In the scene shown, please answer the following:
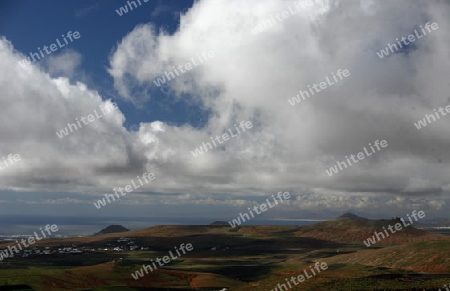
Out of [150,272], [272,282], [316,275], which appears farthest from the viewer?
[150,272]

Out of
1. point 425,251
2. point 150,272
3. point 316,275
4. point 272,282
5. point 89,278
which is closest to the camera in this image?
point 272,282

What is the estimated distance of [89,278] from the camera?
133000 mm

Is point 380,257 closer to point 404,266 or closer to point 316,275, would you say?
point 404,266

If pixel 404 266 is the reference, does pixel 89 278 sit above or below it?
above

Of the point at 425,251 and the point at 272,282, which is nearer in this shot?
the point at 272,282

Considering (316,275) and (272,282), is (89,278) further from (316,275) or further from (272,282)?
(316,275)

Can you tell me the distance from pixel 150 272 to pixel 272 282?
56532 millimetres

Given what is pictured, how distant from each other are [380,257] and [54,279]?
4976 inches

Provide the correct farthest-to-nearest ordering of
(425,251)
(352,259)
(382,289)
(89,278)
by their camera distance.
A: 1. (352,259)
2. (425,251)
3. (89,278)
4. (382,289)

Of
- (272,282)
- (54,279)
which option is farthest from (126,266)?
(272,282)

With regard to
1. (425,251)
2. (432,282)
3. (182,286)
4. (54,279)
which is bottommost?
(425,251)

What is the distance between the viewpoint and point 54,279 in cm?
12425

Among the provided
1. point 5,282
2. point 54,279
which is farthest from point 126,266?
point 5,282

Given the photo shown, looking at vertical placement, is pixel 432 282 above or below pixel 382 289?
below
